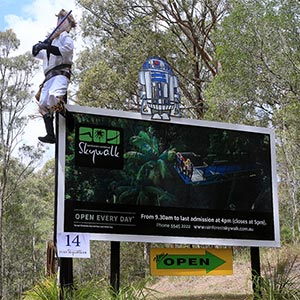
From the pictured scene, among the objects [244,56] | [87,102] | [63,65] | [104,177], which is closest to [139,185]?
[104,177]

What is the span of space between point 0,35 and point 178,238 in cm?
2184

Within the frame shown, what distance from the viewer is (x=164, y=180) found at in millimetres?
8234

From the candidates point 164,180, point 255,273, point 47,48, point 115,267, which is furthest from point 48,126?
point 255,273

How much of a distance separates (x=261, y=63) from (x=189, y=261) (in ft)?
22.6

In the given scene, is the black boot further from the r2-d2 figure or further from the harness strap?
the r2-d2 figure

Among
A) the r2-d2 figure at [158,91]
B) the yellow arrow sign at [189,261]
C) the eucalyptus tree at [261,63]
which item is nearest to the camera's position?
the yellow arrow sign at [189,261]

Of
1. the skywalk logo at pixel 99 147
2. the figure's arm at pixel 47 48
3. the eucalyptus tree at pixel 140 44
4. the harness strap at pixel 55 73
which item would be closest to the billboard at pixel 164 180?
the skywalk logo at pixel 99 147

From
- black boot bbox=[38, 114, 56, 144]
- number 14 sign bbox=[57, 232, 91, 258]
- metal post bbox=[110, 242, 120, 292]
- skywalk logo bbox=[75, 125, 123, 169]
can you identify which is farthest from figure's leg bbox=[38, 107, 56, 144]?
metal post bbox=[110, 242, 120, 292]

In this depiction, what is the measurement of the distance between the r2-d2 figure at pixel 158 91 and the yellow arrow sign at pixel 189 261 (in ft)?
6.74

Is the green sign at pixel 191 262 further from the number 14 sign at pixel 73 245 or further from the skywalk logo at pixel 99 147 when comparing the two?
the skywalk logo at pixel 99 147

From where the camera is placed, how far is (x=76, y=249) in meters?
7.27

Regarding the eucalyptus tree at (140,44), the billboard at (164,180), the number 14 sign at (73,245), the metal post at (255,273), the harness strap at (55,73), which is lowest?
the metal post at (255,273)

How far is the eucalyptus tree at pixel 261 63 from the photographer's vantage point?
42.3 feet

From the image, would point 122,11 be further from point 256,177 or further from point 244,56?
point 256,177
